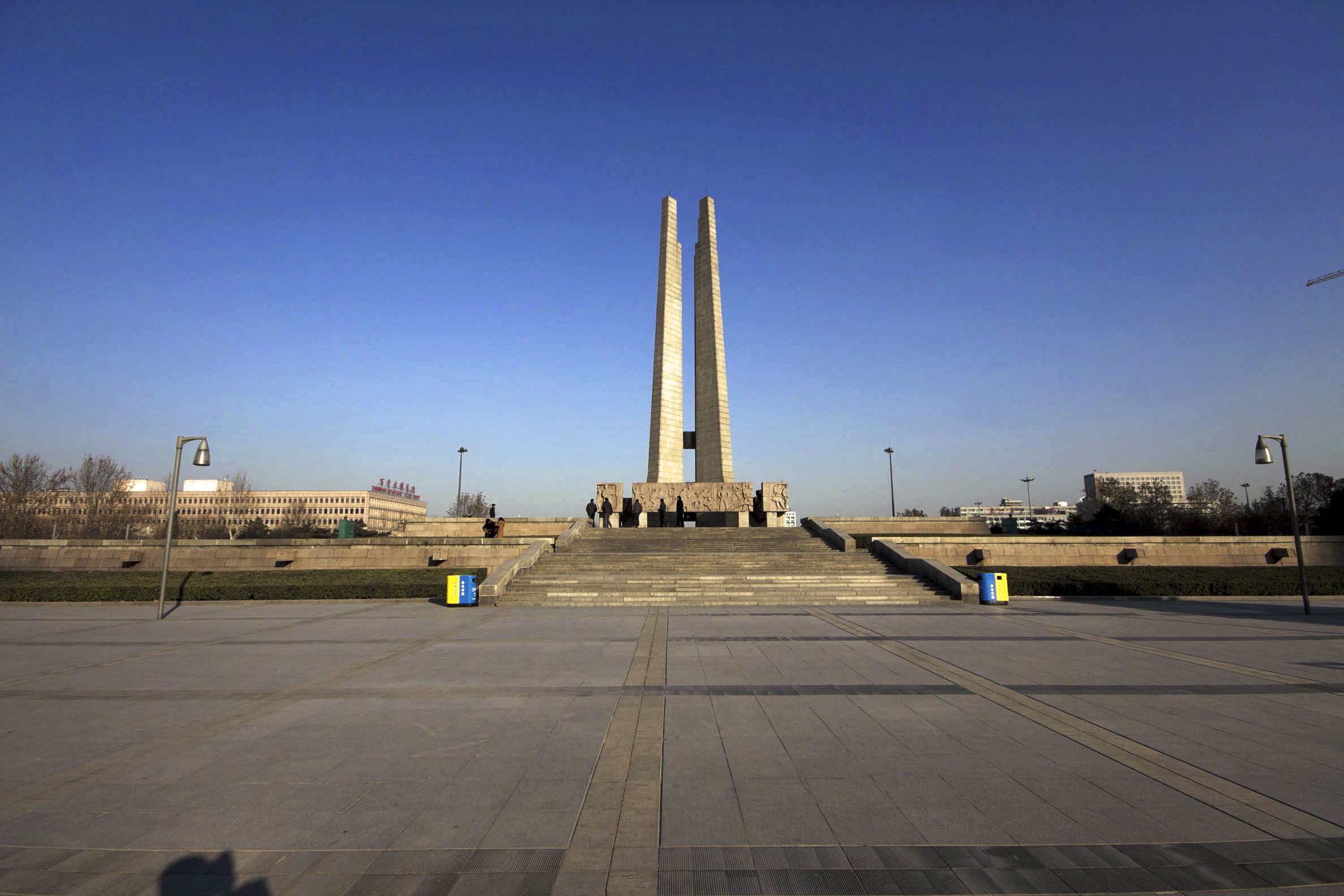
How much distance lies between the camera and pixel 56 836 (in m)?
3.88

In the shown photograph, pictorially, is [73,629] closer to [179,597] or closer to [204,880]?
[179,597]

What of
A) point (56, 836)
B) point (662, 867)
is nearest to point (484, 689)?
point (56, 836)

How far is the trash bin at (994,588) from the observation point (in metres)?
15.9

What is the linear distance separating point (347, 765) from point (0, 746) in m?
3.24

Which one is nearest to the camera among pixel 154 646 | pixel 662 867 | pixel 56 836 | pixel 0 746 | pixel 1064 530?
pixel 662 867

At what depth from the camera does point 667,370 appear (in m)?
36.0

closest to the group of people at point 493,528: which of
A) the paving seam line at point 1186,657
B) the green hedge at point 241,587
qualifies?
the green hedge at point 241,587

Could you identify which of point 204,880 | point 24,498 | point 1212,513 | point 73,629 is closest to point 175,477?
point 73,629

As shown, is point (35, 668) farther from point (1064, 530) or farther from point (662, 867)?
point (1064, 530)

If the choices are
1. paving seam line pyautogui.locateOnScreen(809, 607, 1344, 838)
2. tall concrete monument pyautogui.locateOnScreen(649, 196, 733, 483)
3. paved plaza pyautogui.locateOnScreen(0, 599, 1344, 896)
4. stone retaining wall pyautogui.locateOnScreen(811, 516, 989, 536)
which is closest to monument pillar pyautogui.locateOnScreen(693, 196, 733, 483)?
tall concrete monument pyautogui.locateOnScreen(649, 196, 733, 483)

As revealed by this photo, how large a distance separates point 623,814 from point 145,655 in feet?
30.8

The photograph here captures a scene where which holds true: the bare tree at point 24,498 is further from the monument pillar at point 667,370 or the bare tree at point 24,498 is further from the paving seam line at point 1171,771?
the paving seam line at point 1171,771

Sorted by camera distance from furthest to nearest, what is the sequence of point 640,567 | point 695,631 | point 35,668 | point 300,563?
point 300,563, point 640,567, point 695,631, point 35,668

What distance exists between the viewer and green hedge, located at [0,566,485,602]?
17.0 meters
